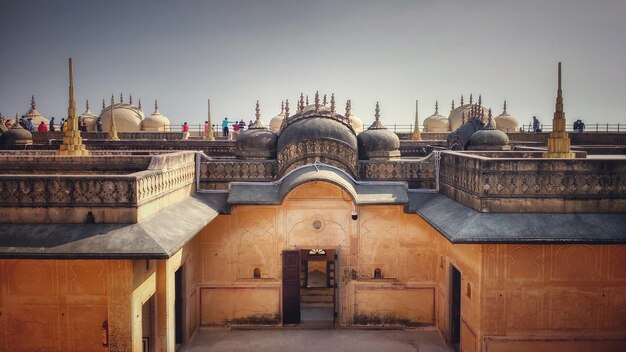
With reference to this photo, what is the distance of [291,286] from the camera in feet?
46.3

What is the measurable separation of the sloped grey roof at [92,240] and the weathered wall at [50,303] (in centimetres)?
87

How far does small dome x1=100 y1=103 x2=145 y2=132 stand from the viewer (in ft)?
115

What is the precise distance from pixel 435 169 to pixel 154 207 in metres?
7.51

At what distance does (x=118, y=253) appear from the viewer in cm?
861

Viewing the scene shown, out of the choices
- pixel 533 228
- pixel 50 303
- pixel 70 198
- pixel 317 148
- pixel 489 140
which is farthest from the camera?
pixel 489 140

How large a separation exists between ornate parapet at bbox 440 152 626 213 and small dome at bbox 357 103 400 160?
494 cm

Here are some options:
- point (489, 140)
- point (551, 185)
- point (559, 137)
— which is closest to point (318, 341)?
point (551, 185)

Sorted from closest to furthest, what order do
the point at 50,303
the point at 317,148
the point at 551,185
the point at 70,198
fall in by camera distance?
1. the point at 70,198
2. the point at 50,303
3. the point at 551,185
4. the point at 317,148

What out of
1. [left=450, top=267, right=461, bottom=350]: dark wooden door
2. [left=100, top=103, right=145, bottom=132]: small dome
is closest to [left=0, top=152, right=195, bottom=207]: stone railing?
[left=450, top=267, right=461, bottom=350]: dark wooden door

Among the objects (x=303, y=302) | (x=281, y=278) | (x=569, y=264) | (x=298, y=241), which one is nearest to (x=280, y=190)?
(x=298, y=241)

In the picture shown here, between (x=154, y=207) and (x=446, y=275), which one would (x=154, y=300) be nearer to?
(x=154, y=207)

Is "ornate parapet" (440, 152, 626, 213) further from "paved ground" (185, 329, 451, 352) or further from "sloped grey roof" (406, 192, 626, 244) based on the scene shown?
"paved ground" (185, 329, 451, 352)

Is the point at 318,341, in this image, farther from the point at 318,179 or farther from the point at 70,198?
the point at 70,198

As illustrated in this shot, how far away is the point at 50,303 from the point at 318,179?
6286 millimetres
